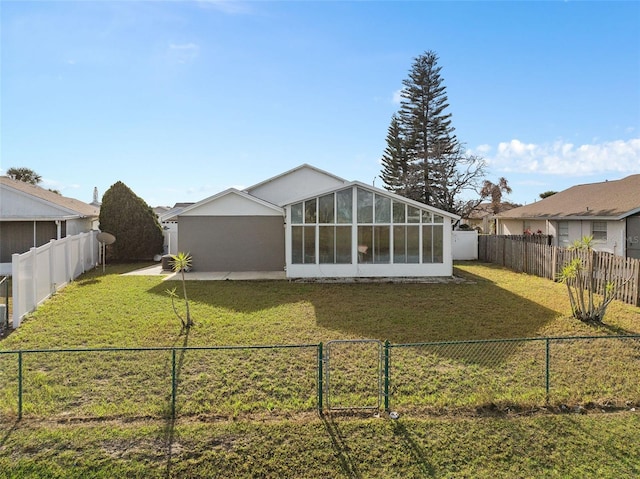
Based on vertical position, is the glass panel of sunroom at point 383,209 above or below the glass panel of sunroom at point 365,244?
above

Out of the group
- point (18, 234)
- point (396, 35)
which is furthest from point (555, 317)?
point (18, 234)

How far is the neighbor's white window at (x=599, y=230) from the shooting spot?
1839cm

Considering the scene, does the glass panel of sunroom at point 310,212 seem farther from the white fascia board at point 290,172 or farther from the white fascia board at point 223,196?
the white fascia board at point 290,172

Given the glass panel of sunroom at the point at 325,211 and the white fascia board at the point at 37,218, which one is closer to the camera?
the glass panel of sunroom at the point at 325,211

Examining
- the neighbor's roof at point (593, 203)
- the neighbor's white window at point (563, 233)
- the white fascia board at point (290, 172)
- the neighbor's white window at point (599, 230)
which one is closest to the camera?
the neighbor's roof at point (593, 203)

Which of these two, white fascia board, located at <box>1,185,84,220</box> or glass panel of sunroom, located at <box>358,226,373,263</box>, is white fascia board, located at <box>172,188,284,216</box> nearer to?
glass panel of sunroom, located at <box>358,226,373,263</box>

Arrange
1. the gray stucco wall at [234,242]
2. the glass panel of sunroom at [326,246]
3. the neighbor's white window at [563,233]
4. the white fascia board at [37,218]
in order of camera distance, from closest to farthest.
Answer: the glass panel of sunroom at [326,246] → the white fascia board at [37,218] → the gray stucco wall at [234,242] → the neighbor's white window at [563,233]

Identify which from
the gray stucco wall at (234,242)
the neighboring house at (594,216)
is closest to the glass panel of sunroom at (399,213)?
the gray stucco wall at (234,242)

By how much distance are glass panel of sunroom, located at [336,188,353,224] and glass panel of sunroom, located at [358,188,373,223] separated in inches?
14.2

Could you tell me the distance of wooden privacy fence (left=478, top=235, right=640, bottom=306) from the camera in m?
11.4

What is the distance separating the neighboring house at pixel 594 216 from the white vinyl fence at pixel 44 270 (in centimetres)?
1715

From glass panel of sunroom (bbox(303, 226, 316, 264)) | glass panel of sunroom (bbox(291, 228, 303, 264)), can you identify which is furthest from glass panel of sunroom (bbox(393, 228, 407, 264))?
glass panel of sunroom (bbox(291, 228, 303, 264))

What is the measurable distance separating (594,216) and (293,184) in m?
15.3

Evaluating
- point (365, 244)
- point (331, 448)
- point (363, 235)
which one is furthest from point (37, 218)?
point (331, 448)
